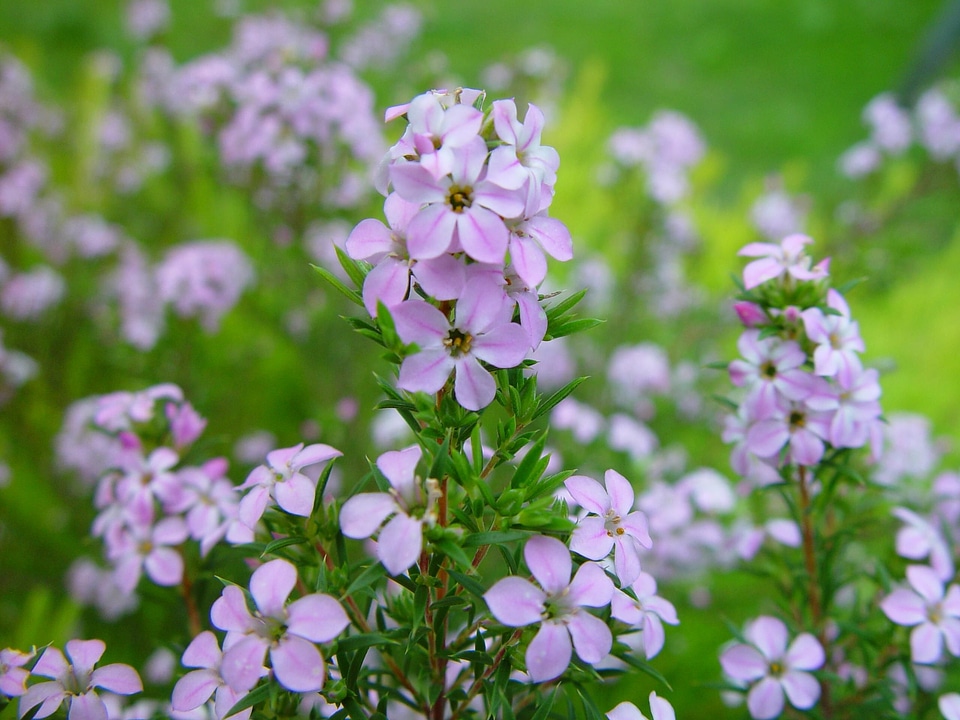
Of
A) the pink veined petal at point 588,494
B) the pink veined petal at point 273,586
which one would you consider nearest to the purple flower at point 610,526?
the pink veined petal at point 588,494

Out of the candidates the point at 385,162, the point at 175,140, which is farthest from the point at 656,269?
the point at 385,162

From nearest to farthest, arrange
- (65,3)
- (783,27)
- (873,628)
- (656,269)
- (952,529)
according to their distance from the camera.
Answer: (873,628) < (952,529) < (656,269) < (65,3) < (783,27)

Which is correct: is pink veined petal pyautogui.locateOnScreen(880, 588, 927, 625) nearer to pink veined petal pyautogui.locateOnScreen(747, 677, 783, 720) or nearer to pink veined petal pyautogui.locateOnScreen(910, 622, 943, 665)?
pink veined petal pyautogui.locateOnScreen(910, 622, 943, 665)

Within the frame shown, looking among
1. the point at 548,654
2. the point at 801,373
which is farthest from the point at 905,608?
the point at 548,654

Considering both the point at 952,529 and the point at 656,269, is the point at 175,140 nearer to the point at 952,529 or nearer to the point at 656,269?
the point at 656,269

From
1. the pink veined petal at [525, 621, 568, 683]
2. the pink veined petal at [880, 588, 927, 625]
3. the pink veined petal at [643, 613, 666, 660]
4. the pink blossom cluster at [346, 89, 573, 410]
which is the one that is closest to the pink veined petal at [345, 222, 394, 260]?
the pink blossom cluster at [346, 89, 573, 410]

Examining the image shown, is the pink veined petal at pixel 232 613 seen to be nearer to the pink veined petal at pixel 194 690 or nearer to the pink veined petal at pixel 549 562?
the pink veined petal at pixel 194 690
